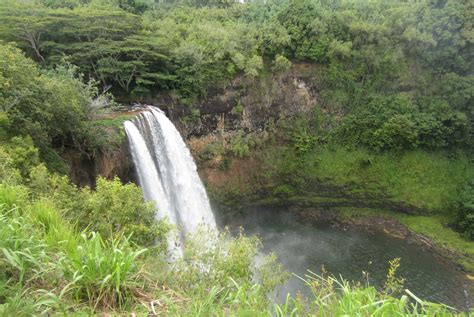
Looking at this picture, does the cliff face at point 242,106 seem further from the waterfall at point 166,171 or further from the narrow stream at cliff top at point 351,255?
the narrow stream at cliff top at point 351,255

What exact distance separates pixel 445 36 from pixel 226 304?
26058 mm

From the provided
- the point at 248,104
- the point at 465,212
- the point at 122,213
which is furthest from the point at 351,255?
the point at 122,213

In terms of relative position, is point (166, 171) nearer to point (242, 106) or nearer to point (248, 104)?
point (242, 106)

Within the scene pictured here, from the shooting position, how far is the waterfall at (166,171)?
54.3 ft

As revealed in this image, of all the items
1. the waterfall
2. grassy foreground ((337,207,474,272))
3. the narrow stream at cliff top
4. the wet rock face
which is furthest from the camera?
the wet rock face

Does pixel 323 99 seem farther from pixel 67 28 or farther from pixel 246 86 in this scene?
pixel 67 28

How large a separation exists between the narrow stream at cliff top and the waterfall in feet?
15.7

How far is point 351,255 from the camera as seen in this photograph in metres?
20.7

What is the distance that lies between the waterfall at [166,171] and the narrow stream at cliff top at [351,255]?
478 cm

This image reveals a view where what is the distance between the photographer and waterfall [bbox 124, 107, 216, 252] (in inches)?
651

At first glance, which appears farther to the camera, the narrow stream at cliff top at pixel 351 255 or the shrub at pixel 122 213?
the narrow stream at cliff top at pixel 351 255

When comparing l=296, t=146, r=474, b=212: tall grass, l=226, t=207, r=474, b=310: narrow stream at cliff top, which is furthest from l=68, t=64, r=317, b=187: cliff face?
l=226, t=207, r=474, b=310: narrow stream at cliff top

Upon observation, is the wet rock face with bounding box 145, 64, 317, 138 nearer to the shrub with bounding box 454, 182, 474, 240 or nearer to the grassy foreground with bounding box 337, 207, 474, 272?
the grassy foreground with bounding box 337, 207, 474, 272

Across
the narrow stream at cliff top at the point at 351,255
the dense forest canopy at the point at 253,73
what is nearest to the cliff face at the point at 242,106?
the dense forest canopy at the point at 253,73
